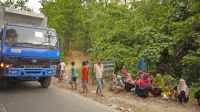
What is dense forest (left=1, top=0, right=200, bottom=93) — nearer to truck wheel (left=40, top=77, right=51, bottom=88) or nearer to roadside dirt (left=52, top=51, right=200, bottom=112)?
roadside dirt (left=52, top=51, right=200, bottom=112)

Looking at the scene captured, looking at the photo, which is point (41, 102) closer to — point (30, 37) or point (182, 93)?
point (30, 37)

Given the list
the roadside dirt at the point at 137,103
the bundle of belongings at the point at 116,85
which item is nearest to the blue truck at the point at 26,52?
the roadside dirt at the point at 137,103

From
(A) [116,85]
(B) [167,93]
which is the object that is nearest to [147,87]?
(B) [167,93]

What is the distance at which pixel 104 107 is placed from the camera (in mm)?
9938

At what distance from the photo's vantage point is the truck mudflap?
1070 centimetres

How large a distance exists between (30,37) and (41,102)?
2.81 meters

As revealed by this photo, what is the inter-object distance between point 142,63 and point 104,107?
19.1 ft

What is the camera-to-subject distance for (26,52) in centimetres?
1096

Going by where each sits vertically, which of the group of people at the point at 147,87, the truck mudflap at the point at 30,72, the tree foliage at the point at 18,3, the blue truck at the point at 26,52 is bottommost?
the group of people at the point at 147,87

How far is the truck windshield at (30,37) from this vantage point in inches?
429

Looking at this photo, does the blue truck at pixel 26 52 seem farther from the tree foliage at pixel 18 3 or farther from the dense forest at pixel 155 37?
the tree foliage at pixel 18 3

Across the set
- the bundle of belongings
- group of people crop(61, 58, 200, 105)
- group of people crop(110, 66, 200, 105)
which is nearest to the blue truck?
group of people crop(61, 58, 200, 105)

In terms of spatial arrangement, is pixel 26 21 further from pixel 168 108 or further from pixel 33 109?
pixel 168 108

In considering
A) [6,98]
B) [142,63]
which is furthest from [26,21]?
[142,63]
